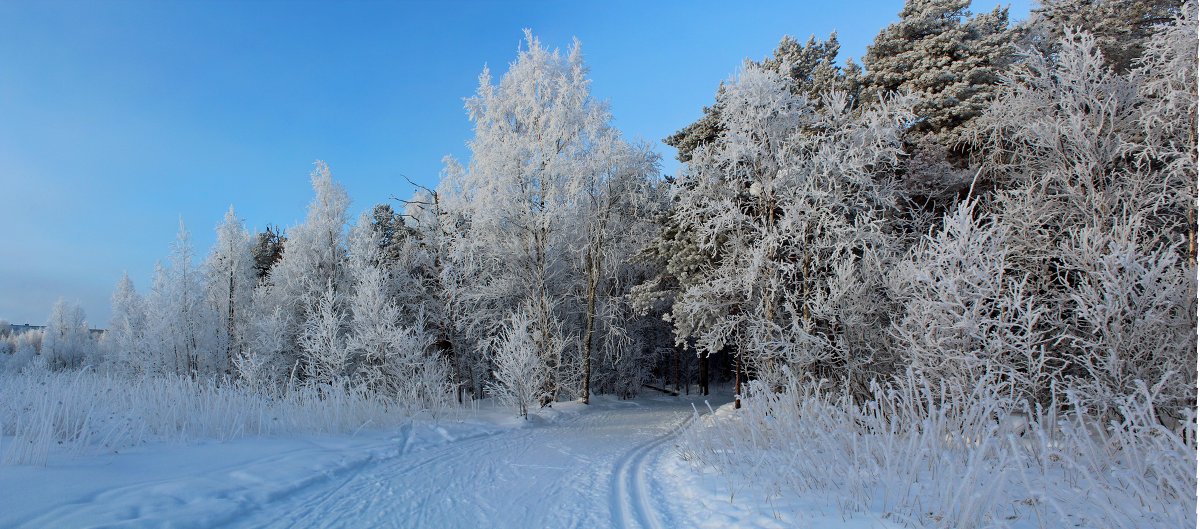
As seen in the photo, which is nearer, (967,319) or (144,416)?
(144,416)

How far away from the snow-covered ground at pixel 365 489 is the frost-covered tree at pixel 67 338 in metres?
55.7

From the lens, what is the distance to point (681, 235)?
16.3 m

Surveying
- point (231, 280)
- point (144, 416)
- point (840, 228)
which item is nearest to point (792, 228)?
point (840, 228)

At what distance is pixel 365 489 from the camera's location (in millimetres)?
5840

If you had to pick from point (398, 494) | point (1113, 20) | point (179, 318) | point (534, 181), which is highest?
point (1113, 20)

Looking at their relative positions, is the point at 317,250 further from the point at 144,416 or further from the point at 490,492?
the point at 490,492

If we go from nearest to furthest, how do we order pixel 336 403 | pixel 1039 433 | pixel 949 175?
pixel 1039 433 < pixel 336 403 < pixel 949 175

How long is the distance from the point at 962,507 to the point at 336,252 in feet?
82.7

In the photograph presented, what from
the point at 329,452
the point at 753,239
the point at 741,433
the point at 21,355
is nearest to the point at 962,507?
the point at 741,433

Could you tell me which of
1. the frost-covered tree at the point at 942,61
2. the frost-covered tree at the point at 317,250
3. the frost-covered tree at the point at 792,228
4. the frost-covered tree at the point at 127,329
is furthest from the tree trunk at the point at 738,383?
the frost-covered tree at the point at 127,329

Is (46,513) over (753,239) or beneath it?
beneath

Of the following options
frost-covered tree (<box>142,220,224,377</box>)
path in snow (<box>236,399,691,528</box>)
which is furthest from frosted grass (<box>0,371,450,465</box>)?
frost-covered tree (<box>142,220,224,377</box>)

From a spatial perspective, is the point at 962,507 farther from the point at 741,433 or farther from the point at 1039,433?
the point at 741,433

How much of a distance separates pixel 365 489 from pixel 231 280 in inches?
1080
